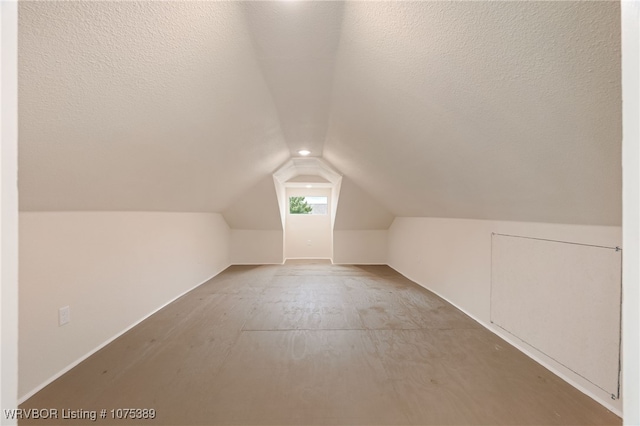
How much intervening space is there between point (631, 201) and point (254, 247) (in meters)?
6.02

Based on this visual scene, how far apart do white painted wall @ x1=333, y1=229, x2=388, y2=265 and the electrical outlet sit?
190 inches

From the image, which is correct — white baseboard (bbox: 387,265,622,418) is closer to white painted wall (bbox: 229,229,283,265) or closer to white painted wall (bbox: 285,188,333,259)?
white painted wall (bbox: 229,229,283,265)

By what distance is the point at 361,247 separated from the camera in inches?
244

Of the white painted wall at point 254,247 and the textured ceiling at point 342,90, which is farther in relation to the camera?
the white painted wall at point 254,247

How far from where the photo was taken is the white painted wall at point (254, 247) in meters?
5.98

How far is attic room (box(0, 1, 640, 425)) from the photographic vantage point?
3.02 ft

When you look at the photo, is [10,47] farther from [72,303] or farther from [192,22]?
[72,303]

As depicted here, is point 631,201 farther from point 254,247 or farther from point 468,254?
point 254,247

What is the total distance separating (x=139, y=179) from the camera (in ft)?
6.97


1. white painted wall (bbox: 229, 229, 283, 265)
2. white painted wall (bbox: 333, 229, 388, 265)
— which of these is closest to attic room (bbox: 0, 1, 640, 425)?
white painted wall (bbox: 229, 229, 283, 265)

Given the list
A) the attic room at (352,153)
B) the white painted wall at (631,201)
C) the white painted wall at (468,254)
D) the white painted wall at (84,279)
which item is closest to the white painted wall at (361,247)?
the white painted wall at (468,254)

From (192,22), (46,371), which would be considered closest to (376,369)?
(46,371)

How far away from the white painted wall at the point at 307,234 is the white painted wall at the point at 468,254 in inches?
97.9

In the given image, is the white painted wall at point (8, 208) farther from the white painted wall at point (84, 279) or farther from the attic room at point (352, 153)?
the white painted wall at point (84, 279)
